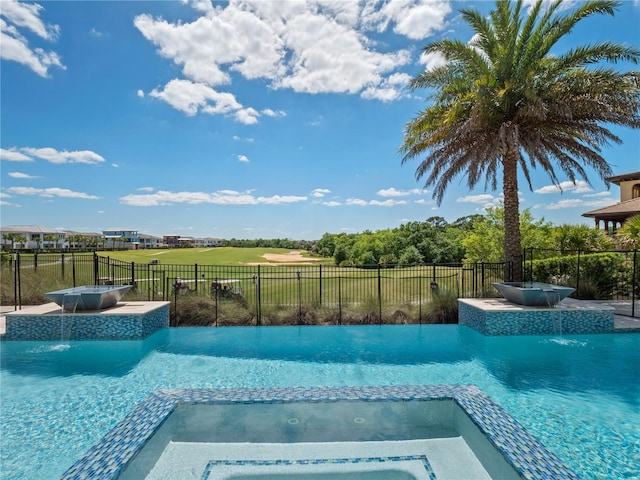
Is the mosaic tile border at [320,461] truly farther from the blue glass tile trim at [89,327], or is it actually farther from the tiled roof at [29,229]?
the tiled roof at [29,229]

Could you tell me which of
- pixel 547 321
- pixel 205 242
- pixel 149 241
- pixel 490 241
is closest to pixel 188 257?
pixel 490 241

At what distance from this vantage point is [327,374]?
616 cm

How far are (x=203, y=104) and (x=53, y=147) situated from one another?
35.0 feet

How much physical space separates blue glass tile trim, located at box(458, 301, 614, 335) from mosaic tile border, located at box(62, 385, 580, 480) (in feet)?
14.9

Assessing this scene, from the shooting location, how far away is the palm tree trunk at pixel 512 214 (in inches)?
423

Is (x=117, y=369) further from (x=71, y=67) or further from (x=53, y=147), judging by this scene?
(x=53, y=147)

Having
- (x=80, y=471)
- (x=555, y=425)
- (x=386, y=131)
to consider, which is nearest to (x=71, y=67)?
(x=386, y=131)

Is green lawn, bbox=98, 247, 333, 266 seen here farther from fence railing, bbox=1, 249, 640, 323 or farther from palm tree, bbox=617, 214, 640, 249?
palm tree, bbox=617, 214, 640, 249

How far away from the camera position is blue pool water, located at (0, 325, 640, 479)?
154 inches

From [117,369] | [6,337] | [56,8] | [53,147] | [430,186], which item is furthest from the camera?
[53,147]

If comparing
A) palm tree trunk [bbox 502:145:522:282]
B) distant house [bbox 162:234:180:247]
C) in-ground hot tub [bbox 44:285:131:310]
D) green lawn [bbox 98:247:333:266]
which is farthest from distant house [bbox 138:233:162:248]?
palm tree trunk [bbox 502:145:522:282]

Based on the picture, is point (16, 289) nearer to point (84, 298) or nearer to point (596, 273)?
point (84, 298)

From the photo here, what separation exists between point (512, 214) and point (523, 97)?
138 inches

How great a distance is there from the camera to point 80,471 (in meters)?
2.73
